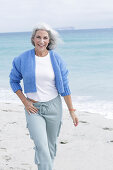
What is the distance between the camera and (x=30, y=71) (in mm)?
2992

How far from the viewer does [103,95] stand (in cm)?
996

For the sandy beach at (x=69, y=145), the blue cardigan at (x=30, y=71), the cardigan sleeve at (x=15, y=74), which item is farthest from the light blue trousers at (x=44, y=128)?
the sandy beach at (x=69, y=145)

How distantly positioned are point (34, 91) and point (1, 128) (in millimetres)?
2660

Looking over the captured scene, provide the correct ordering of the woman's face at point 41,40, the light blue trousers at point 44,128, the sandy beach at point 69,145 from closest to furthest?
the light blue trousers at point 44,128
the woman's face at point 41,40
the sandy beach at point 69,145

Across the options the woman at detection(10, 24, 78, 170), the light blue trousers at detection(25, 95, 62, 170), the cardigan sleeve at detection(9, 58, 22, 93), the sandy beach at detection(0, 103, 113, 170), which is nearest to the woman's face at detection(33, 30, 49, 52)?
the woman at detection(10, 24, 78, 170)

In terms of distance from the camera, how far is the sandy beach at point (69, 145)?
3.97 meters

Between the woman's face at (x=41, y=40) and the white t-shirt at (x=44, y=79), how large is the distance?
93mm

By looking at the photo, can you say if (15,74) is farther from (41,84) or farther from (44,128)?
(44,128)

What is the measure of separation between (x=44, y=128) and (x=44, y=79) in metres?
0.45

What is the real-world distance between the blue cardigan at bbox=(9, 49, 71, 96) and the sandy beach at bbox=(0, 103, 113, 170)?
1.24 metres

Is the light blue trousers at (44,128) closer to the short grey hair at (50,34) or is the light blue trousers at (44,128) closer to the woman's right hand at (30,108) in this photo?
the woman's right hand at (30,108)

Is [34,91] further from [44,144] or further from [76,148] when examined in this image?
[76,148]

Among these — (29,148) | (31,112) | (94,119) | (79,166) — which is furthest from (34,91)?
(94,119)

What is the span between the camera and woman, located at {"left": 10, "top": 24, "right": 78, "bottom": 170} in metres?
2.97
